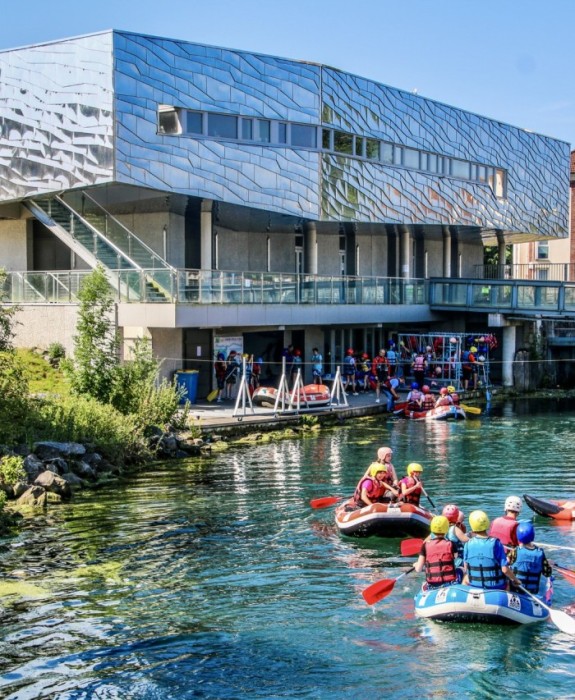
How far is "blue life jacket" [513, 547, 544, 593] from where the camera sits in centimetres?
1602

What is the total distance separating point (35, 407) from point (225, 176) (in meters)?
15.4

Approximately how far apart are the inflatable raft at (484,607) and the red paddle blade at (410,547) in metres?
3.26

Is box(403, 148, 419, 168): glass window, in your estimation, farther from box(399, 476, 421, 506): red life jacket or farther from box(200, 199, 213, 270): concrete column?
box(399, 476, 421, 506): red life jacket

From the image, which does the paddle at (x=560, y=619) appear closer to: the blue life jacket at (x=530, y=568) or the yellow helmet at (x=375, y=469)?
the blue life jacket at (x=530, y=568)

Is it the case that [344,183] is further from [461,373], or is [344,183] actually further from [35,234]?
[35,234]

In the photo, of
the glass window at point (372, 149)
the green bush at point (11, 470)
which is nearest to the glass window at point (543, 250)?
the glass window at point (372, 149)

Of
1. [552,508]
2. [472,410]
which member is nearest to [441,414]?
[472,410]

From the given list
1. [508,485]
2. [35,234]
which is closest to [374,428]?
[508,485]

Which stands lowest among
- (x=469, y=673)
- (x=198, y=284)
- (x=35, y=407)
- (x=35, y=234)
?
(x=469, y=673)

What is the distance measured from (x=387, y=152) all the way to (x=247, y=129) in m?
10.4

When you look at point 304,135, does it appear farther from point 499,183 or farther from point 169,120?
point 499,183

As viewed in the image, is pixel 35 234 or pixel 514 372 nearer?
pixel 35 234

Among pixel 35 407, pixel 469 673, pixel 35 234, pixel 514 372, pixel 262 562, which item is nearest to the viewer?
pixel 469 673

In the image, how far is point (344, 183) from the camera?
153 feet
